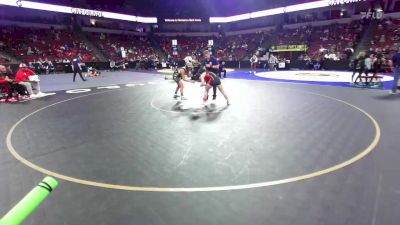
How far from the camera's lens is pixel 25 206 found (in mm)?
1473

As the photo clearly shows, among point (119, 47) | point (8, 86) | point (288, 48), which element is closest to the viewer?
point (8, 86)

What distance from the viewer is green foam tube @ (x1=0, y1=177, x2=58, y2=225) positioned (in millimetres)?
1391

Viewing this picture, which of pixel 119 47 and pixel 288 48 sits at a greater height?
pixel 119 47

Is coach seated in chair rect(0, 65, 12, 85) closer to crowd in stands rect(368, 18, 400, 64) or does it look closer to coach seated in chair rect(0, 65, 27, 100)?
coach seated in chair rect(0, 65, 27, 100)

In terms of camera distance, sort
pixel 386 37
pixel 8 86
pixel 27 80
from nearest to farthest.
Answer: pixel 8 86 → pixel 27 80 → pixel 386 37

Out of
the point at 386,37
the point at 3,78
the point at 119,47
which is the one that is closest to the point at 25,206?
the point at 3,78

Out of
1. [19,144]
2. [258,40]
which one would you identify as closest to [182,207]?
[19,144]

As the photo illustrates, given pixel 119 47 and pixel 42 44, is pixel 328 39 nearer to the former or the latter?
pixel 119 47

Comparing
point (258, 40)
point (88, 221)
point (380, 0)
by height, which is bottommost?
point (88, 221)

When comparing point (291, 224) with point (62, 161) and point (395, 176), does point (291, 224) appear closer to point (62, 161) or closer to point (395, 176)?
point (395, 176)

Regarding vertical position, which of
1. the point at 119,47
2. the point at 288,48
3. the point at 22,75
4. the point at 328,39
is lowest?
the point at 22,75

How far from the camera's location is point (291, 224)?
10.6 feet

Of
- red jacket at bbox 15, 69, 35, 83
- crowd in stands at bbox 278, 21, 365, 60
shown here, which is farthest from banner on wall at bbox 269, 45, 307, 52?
red jacket at bbox 15, 69, 35, 83

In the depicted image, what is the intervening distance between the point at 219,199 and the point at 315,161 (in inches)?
87.0
